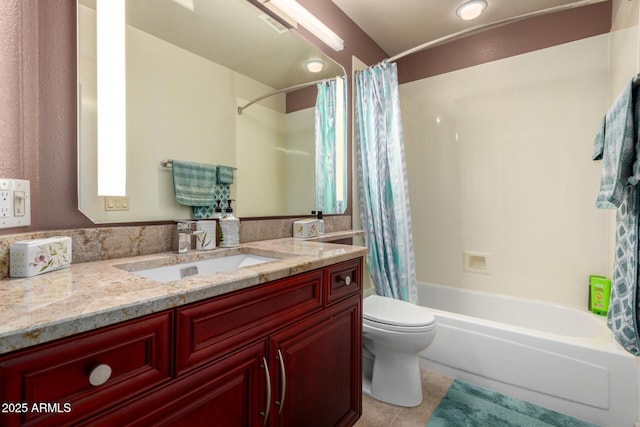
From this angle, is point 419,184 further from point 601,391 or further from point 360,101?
point 601,391

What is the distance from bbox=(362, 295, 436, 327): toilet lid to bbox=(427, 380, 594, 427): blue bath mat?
0.49 meters

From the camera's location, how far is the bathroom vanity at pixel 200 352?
51 cm

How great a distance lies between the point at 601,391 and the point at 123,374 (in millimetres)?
2073

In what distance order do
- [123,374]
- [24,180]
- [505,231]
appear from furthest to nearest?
[505,231] < [24,180] < [123,374]

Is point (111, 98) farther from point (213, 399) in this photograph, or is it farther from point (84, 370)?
point (213, 399)

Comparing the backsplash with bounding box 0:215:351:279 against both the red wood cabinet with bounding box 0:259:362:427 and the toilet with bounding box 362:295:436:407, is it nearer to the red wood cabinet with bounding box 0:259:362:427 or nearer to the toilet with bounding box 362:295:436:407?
the red wood cabinet with bounding box 0:259:362:427

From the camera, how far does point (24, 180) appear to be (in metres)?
0.85

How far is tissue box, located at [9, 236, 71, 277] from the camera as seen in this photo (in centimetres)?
77

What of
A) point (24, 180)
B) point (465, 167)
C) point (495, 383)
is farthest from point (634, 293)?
point (24, 180)

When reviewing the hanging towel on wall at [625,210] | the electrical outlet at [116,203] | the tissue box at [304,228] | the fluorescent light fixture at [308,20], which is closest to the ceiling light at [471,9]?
the fluorescent light fixture at [308,20]

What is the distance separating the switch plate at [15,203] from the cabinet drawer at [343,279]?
3.15ft

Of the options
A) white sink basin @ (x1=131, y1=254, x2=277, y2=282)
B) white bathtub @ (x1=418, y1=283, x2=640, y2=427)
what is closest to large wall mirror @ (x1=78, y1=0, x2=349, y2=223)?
white sink basin @ (x1=131, y1=254, x2=277, y2=282)

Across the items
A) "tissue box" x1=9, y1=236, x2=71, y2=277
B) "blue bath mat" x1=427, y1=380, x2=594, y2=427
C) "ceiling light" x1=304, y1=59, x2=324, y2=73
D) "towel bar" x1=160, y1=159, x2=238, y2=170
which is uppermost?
"ceiling light" x1=304, y1=59, x2=324, y2=73

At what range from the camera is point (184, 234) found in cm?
Answer: 116
